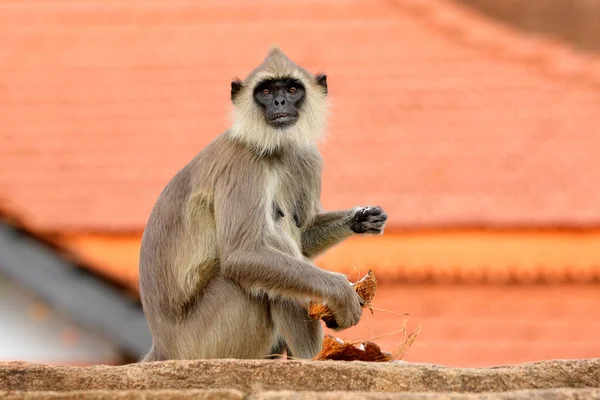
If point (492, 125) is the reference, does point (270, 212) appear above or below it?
below

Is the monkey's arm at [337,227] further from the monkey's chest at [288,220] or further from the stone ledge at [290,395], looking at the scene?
the stone ledge at [290,395]

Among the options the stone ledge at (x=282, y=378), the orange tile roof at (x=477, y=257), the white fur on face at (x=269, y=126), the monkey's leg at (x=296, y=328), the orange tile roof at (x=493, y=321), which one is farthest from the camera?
the orange tile roof at (x=477, y=257)

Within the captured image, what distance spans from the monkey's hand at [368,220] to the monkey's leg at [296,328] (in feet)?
1.77

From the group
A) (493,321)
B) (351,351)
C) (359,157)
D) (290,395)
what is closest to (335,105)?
(359,157)

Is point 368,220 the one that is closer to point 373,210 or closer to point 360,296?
point 373,210

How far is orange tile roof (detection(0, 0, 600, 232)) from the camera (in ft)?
26.5

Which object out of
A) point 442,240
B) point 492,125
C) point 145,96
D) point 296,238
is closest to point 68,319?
point 145,96

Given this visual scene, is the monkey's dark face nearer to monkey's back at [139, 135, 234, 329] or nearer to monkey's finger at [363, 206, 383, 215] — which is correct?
monkey's back at [139, 135, 234, 329]

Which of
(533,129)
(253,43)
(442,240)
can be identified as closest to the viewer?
(442,240)

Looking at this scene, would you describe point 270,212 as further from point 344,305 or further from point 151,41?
point 151,41

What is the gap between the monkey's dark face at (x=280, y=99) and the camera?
4.84 meters

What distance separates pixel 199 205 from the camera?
183 inches

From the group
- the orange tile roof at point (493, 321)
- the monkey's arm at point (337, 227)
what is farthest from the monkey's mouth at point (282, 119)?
the orange tile roof at point (493, 321)

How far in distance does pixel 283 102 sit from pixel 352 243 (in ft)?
10.0
